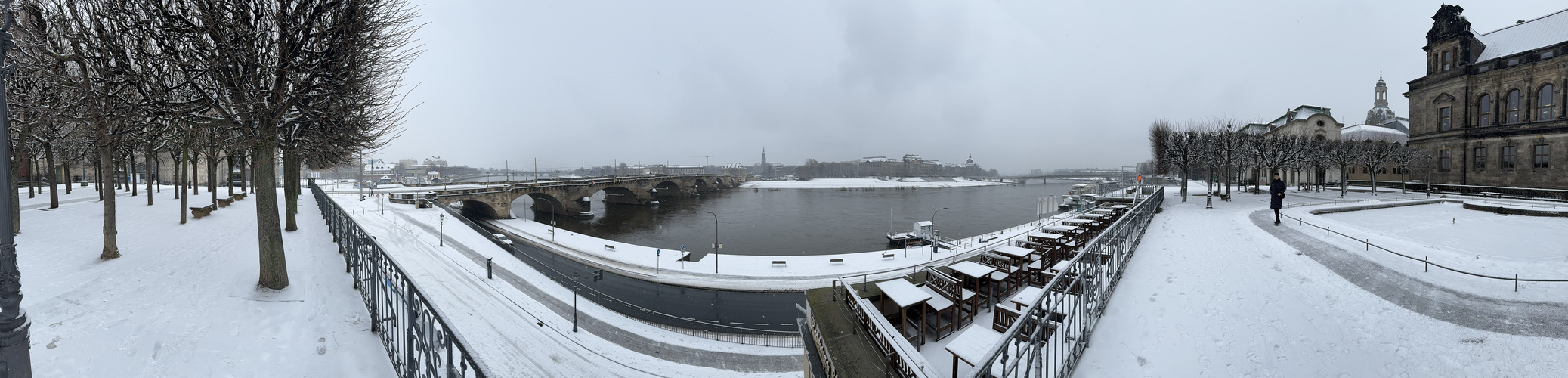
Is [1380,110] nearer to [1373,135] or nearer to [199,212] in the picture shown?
[1373,135]

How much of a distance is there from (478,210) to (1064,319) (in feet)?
203

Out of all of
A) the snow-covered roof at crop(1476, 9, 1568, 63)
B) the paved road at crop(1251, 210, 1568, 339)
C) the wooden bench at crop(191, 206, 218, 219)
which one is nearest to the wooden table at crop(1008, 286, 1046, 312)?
the paved road at crop(1251, 210, 1568, 339)

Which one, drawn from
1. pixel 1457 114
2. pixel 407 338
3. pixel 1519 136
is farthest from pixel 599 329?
pixel 1457 114

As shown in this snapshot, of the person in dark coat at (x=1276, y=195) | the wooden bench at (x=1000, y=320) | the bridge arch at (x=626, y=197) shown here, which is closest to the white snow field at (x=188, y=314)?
the wooden bench at (x=1000, y=320)

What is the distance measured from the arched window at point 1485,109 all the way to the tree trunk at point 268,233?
5364cm

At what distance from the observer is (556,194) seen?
55500 millimetres

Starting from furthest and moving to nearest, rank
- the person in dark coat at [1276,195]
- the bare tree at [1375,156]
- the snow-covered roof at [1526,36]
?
the bare tree at [1375,156], the snow-covered roof at [1526,36], the person in dark coat at [1276,195]

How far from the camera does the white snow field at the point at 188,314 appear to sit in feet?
14.7

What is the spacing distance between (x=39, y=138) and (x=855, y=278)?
29.4 meters

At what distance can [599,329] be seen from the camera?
736 inches

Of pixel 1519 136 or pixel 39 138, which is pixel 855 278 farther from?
pixel 1519 136

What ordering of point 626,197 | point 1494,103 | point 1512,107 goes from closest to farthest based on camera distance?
point 1512,107, point 1494,103, point 626,197

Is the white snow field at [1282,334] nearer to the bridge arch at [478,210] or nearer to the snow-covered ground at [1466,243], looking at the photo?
the snow-covered ground at [1466,243]

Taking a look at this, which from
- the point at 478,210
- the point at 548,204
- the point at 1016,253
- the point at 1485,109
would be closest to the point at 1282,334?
the point at 1016,253
